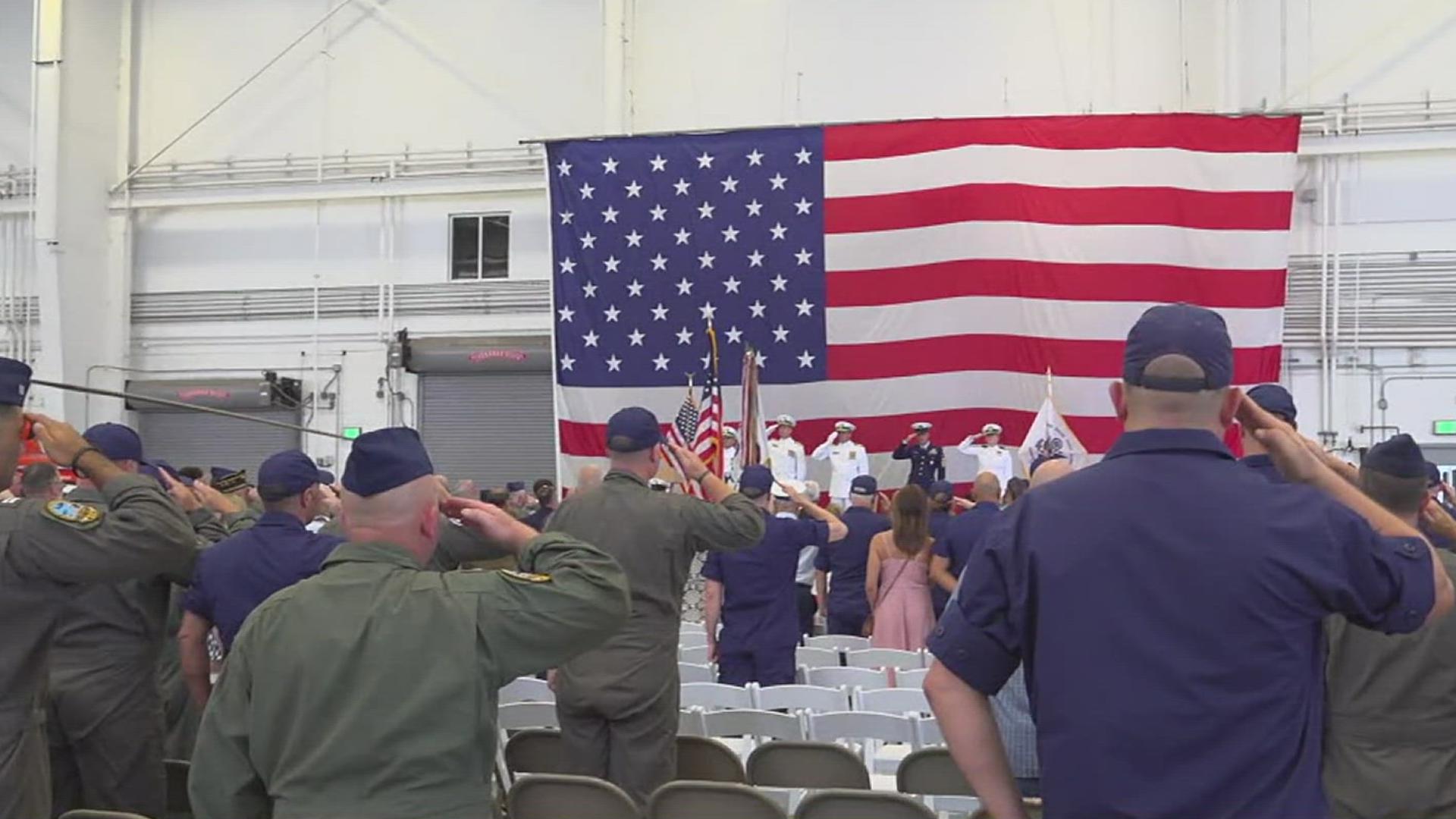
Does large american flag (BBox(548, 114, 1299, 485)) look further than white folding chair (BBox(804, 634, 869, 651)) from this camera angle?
Yes

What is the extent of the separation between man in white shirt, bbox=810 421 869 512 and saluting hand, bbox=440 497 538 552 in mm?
11799

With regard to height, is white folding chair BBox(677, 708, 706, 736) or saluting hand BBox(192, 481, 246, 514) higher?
saluting hand BBox(192, 481, 246, 514)

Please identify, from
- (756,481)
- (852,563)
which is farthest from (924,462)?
(756,481)

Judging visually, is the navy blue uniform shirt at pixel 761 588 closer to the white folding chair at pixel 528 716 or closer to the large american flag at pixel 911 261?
the white folding chair at pixel 528 716

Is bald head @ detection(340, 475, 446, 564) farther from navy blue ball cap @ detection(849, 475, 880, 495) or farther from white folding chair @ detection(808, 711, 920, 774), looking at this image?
navy blue ball cap @ detection(849, 475, 880, 495)

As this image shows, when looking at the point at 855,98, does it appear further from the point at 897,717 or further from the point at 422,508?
the point at 422,508

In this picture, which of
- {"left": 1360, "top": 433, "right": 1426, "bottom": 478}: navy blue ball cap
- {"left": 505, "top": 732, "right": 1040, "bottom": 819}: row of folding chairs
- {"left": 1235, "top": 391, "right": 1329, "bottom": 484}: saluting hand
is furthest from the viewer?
{"left": 505, "top": 732, "right": 1040, "bottom": 819}: row of folding chairs

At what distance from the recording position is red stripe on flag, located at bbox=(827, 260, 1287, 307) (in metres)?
14.6

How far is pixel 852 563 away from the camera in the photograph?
29.2ft

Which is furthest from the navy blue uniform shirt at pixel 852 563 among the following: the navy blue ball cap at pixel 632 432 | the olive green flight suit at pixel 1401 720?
the olive green flight suit at pixel 1401 720

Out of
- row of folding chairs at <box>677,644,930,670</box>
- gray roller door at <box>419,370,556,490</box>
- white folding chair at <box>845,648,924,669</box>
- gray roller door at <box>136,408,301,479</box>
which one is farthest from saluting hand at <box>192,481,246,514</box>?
gray roller door at <box>136,408,301,479</box>

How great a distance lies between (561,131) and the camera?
18.1 metres

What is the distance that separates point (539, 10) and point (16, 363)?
16.0 metres

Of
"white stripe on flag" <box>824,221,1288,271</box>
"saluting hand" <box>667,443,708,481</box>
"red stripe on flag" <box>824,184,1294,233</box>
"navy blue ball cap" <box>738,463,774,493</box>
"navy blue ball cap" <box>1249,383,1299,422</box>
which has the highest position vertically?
"red stripe on flag" <box>824,184,1294,233</box>
